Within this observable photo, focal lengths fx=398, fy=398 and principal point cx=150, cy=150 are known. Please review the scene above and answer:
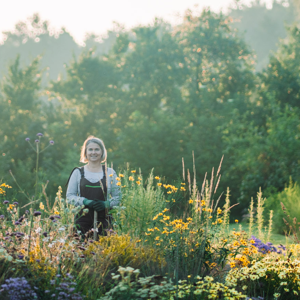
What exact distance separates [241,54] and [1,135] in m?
14.7

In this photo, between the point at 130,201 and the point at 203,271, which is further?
the point at 130,201

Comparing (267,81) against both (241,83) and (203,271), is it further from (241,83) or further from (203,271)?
(203,271)

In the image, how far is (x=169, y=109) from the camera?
22.0 meters

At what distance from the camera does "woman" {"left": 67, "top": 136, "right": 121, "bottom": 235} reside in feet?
14.4

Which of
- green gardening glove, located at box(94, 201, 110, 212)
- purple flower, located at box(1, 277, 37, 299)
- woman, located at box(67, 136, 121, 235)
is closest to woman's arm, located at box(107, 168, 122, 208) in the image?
woman, located at box(67, 136, 121, 235)

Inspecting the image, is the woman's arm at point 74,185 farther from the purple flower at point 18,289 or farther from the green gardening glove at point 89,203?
the purple flower at point 18,289

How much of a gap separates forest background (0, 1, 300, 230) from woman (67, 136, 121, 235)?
9.36 meters

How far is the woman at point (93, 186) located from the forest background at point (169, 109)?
9.36 m

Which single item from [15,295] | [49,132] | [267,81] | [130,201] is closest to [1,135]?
[49,132]

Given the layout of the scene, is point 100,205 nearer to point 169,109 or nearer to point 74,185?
point 74,185

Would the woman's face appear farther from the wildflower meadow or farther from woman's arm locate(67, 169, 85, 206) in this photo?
the wildflower meadow

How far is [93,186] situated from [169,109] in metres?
17.7

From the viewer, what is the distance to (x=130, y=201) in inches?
172

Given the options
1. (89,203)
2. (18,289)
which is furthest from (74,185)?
(18,289)
